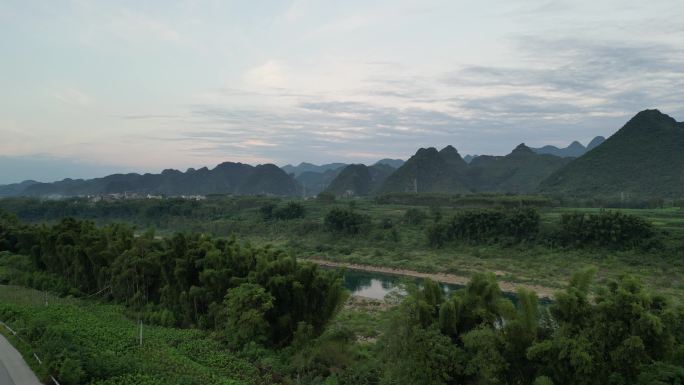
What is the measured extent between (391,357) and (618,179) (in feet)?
221

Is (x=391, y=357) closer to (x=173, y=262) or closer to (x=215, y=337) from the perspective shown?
(x=215, y=337)

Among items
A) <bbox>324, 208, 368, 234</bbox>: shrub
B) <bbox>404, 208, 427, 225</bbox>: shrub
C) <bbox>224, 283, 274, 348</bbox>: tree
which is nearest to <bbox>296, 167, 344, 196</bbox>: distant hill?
<bbox>404, 208, 427, 225</bbox>: shrub

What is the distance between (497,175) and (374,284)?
277ft

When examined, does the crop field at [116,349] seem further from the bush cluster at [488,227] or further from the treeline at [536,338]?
the bush cluster at [488,227]

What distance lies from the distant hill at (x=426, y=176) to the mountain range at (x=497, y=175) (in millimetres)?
205

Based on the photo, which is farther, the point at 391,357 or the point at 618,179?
the point at 618,179

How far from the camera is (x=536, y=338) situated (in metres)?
7.75

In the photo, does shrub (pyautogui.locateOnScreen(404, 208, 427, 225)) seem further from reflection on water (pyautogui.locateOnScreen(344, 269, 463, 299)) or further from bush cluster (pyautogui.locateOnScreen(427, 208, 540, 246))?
reflection on water (pyautogui.locateOnScreen(344, 269, 463, 299))

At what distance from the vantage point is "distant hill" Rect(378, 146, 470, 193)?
96.8 m

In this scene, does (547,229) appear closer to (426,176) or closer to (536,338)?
(536,338)

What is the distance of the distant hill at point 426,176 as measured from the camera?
318 ft

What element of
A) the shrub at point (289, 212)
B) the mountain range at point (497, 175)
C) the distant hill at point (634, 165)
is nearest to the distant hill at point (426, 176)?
the mountain range at point (497, 175)

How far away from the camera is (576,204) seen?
170 ft

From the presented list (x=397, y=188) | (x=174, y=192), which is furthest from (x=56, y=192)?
(x=397, y=188)
